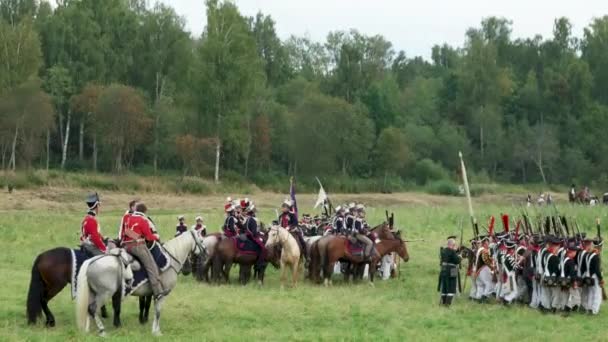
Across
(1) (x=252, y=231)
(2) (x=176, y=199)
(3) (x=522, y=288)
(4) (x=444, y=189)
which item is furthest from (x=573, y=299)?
(4) (x=444, y=189)

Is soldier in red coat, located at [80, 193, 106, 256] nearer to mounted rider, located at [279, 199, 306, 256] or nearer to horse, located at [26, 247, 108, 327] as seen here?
horse, located at [26, 247, 108, 327]

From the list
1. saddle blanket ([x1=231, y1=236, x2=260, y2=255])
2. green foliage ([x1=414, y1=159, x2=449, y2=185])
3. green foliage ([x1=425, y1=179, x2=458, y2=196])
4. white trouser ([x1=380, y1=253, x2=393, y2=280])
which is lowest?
white trouser ([x1=380, y1=253, x2=393, y2=280])

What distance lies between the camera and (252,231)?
2391 centimetres

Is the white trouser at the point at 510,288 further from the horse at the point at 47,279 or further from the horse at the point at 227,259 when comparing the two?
the horse at the point at 47,279

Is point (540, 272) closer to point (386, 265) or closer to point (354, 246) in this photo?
point (354, 246)

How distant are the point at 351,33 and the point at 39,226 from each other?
5106 cm

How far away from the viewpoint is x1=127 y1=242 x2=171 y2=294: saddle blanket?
1631 centimetres

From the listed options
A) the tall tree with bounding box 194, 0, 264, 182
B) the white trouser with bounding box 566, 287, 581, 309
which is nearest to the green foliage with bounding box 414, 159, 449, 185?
the tall tree with bounding box 194, 0, 264, 182

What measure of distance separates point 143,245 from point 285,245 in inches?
290

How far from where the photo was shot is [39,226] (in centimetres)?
3538

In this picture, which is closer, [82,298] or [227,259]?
[82,298]

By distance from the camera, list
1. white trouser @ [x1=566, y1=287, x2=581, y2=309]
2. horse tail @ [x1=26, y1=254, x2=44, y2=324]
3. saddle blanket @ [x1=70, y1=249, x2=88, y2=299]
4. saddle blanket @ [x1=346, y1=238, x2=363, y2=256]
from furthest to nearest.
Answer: saddle blanket @ [x1=346, y1=238, x2=363, y2=256] < white trouser @ [x1=566, y1=287, x2=581, y2=309] < saddle blanket @ [x1=70, y1=249, x2=88, y2=299] < horse tail @ [x1=26, y1=254, x2=44, y2=324]

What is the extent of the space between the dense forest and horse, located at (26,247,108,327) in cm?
3654

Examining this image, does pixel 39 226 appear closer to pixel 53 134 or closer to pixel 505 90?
pixel 53 134
